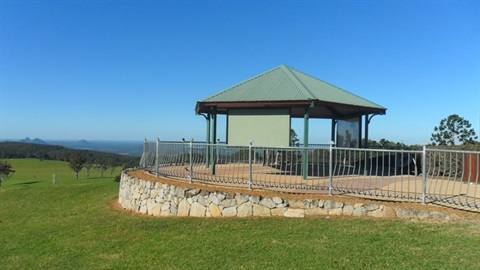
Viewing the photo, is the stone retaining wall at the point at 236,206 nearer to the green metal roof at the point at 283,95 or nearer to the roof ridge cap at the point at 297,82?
the green metal roof at the point at 283,95

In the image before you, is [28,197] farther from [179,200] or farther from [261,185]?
[261,185]

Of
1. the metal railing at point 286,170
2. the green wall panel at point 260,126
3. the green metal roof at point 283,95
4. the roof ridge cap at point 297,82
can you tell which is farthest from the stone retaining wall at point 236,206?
the roof ridge cap at point 297,82

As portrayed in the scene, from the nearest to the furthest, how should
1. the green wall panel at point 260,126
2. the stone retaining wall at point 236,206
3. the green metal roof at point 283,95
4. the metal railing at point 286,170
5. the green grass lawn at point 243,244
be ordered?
the green grass lawn at point 243,244 < the stone retaining wall at point 236,206 < the metal railing at point 286,170 < the green metal roof at point 283,95 < the green wall panel at point 260,126

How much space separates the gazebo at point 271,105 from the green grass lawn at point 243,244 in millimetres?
3719

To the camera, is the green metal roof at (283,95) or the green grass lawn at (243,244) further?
the green metal roof at (283,95)

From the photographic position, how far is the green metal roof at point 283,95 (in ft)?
33.4

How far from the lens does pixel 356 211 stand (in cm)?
701

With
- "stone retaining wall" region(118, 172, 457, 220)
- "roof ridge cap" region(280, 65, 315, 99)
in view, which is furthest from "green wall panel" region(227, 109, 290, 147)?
"stone retaining wall" region(118, 172, 457, 220)

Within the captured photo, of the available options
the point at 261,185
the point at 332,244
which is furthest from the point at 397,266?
the point at 261,185

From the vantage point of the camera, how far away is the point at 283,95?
10.5 m

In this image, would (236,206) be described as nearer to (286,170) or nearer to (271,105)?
(286,170)

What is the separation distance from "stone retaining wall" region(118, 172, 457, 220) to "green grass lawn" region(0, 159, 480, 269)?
1.02ft

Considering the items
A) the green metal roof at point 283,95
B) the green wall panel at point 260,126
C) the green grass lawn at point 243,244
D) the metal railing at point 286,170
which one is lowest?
the green grass lawn at point 243,244

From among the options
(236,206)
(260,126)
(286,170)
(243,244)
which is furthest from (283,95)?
(243,244)
